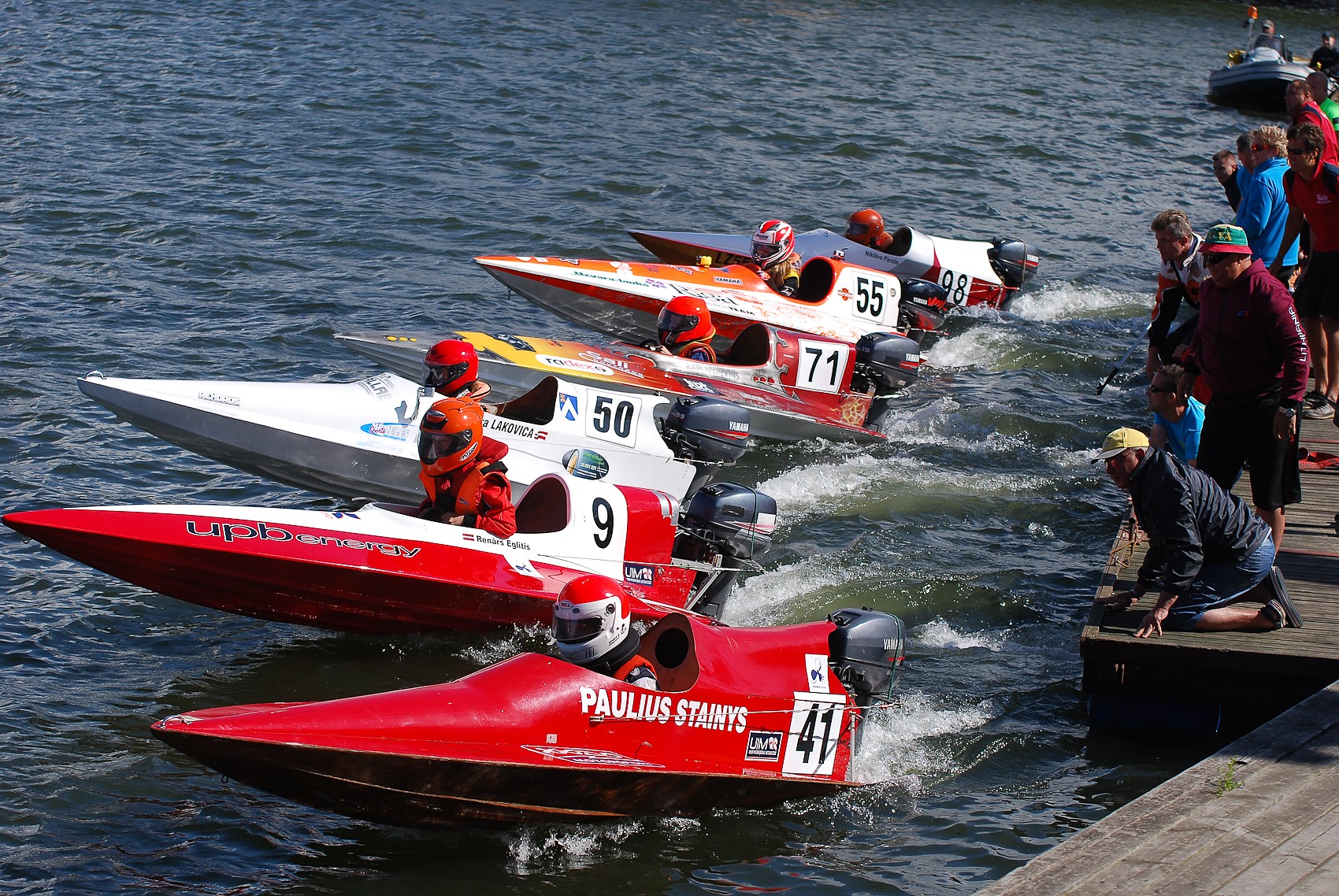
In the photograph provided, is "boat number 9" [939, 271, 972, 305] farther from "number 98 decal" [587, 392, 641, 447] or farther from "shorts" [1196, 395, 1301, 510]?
"shorts" [1196, 395, 1301, 510]

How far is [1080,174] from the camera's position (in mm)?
23203

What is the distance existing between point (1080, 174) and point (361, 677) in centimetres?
1839

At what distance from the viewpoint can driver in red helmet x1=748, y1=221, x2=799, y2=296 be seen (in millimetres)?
14273

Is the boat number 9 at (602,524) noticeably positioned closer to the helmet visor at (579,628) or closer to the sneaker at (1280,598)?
the helmet visor at (579,628)

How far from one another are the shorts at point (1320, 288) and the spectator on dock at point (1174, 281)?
790mm

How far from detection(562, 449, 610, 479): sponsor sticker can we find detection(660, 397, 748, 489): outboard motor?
1.29 m

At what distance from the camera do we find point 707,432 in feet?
34.0

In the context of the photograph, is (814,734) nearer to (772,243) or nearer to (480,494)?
(480,494)

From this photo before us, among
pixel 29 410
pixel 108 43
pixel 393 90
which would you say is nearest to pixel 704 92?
pixel 393 90

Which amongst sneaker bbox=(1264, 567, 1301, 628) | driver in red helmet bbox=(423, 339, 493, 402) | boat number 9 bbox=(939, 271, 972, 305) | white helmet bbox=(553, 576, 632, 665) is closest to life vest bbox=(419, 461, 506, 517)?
driver in red helmet bbox=(423, 339, 493, 402)

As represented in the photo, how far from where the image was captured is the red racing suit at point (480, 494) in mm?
8391

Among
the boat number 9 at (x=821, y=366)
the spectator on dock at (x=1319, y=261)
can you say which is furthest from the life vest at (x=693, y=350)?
the spectator on dock at (x=1319, y=261)

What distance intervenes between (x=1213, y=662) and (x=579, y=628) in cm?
335

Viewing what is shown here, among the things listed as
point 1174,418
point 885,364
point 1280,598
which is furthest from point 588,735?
point 885,364
